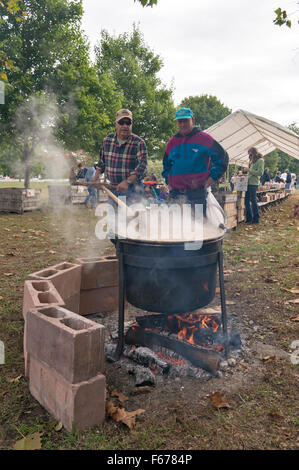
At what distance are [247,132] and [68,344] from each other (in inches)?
567

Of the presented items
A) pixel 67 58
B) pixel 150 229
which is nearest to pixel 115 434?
pixel 150 229

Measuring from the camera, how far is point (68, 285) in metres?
3.68

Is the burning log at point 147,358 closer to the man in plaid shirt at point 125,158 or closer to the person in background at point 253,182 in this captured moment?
the man in plaid shirt at point 125,158

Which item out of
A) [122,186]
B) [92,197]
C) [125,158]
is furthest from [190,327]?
[92,197]

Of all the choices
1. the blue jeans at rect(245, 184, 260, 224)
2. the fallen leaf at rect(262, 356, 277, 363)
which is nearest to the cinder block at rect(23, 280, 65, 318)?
the fallen leaf at rect(262, 356, 277, 363)

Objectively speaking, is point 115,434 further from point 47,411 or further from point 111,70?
point 111,70

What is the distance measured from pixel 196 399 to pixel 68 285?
1.81m

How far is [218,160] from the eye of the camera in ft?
13.3

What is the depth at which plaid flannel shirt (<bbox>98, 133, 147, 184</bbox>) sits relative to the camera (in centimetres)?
444

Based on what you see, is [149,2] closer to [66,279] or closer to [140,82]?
[66,279]

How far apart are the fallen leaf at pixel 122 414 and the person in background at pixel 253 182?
30.9ft

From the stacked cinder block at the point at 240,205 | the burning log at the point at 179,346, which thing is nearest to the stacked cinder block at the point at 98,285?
the burning log at the point at 179,346

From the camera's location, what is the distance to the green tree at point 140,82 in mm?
29812

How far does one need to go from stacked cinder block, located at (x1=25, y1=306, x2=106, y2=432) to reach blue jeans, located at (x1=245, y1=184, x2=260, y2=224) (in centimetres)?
953
